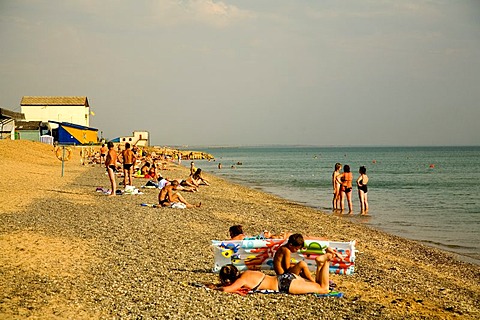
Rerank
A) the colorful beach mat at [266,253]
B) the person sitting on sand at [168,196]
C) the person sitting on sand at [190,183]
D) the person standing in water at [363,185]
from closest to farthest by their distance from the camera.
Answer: the colorful beach mat at [266,253] < the person sitting on sand at [168,196] < the person standing in water at [363,185] < the person sitting on sand at [190,183]

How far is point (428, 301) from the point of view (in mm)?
7188

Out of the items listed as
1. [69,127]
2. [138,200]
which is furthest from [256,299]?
[69,127]

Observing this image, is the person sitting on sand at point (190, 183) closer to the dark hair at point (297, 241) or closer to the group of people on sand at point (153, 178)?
the group of people on sand at point (153, 178)

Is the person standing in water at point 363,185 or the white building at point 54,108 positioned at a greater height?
the white building at point 54,108

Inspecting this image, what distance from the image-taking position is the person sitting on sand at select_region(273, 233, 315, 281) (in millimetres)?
6996

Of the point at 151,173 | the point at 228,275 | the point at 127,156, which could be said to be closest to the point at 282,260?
the point at 228,275

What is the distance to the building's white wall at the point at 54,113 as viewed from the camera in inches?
2894

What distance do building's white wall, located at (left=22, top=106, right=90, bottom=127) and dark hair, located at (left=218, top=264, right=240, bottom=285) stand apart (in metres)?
71.8

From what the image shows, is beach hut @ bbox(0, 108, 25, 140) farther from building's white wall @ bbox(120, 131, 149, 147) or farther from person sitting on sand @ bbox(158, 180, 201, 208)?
building's white wall @ bbox(120, 131, 149, 147)

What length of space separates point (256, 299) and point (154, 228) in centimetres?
550

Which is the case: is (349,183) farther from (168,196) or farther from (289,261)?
(289,261)

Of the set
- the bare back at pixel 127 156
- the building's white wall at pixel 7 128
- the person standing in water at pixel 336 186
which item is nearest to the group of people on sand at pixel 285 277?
the person standing in water at pixel 336 186

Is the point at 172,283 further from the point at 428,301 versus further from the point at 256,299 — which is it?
the point at 428,301

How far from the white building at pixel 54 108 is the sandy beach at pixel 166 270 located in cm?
6261
